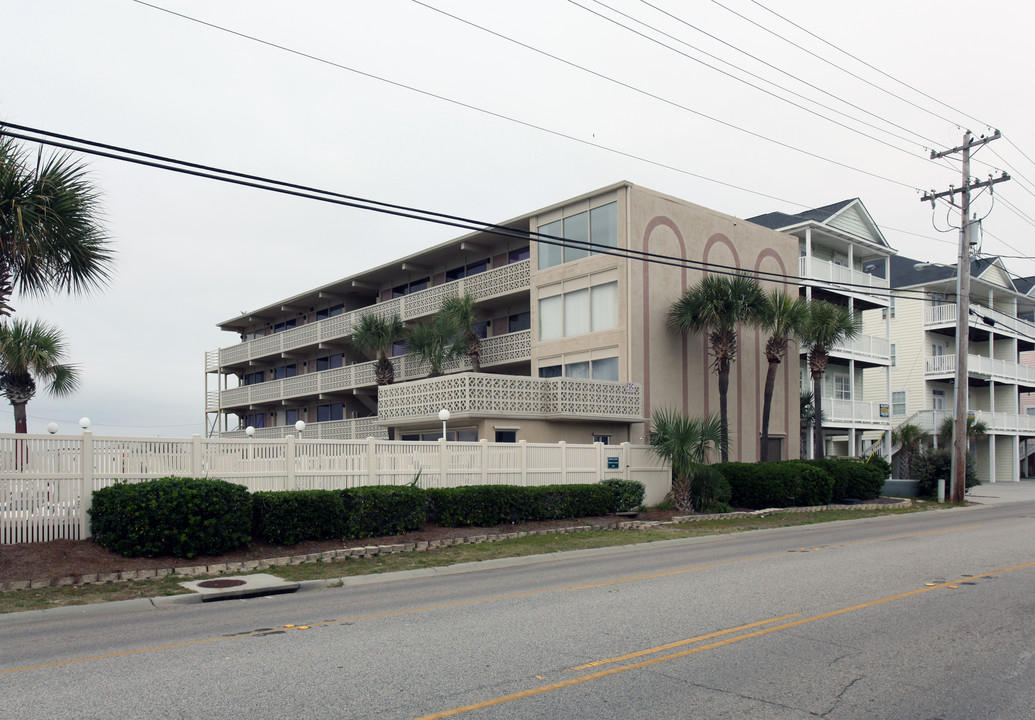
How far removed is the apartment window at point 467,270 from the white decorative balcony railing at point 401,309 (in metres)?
2.01

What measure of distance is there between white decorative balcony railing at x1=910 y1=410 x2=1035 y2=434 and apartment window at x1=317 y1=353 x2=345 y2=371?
31089mm

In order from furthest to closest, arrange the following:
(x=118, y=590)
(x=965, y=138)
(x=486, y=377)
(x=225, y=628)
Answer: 1. (x=965, y=138)
2. (x=486, y=377)
3. (x=118, y=590)
4. (x=225, y=628)

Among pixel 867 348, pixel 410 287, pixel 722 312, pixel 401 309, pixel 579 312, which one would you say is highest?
pixel 410 287

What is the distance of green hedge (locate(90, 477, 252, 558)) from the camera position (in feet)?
46.3

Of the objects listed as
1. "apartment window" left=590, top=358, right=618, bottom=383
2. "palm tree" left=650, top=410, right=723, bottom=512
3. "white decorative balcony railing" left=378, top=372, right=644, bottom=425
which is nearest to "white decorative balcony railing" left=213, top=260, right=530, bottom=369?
"apartment window" left=590, top=358, right=618, bottom=383

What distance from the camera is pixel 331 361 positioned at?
155ft

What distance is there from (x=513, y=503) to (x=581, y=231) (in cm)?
1252

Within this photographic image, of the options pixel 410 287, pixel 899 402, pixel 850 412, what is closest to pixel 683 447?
pixel 850 412

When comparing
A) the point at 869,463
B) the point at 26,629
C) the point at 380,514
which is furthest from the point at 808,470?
the point at 26,629

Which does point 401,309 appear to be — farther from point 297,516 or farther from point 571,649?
point 571,649

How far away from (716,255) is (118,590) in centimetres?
2433

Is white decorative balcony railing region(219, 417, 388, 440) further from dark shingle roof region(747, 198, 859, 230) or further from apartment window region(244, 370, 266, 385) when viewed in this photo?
dark shingle roof region(747, 198, 859, 230)

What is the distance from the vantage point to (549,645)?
26.5ft

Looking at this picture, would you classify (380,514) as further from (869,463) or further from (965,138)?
(965,138)
